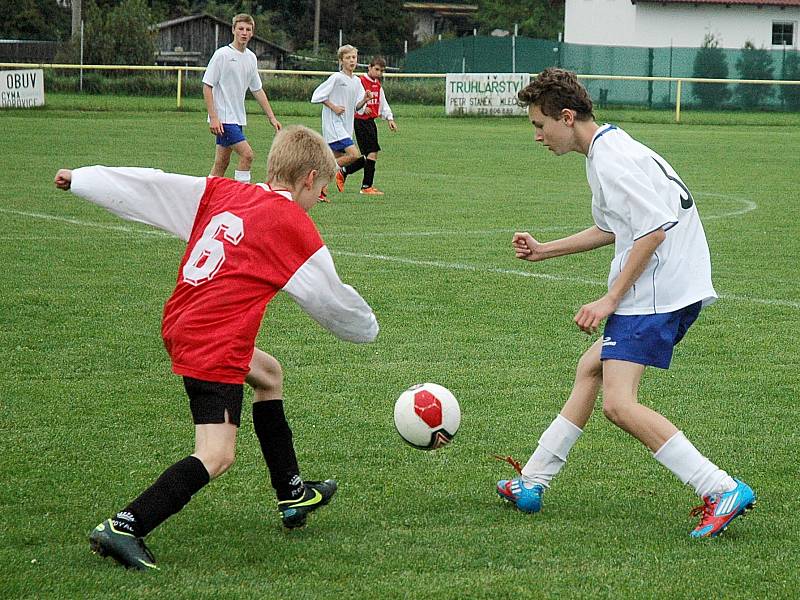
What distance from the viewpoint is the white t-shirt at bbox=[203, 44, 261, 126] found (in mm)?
14367

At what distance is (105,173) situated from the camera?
404cm

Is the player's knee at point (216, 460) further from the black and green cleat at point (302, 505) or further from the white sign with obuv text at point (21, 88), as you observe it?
the white sign with obuv text at point (21, 88)

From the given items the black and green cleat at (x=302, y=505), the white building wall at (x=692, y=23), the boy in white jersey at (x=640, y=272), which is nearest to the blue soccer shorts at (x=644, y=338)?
the boy in white jersey at (x=640, y=272)

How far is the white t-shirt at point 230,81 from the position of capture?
1437cm

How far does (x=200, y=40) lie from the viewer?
66438 mm

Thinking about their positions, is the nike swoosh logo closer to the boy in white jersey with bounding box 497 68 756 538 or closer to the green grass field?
the green grass field

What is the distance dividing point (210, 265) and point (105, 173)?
0.49m

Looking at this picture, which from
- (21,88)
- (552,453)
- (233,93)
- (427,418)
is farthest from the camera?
(21,88)

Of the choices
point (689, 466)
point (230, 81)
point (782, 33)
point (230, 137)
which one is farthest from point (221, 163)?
point (782, 33)

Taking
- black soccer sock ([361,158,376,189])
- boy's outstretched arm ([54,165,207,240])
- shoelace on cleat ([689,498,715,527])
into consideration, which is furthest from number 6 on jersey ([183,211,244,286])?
black soccer sock ([361,158,376,189])

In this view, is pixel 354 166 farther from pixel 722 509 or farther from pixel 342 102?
pixel 722 509

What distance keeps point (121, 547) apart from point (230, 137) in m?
10.6

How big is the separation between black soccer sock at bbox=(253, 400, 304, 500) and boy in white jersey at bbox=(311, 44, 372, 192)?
11.4 meters

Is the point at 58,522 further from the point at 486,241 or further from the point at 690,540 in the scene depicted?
the point at 486,241
